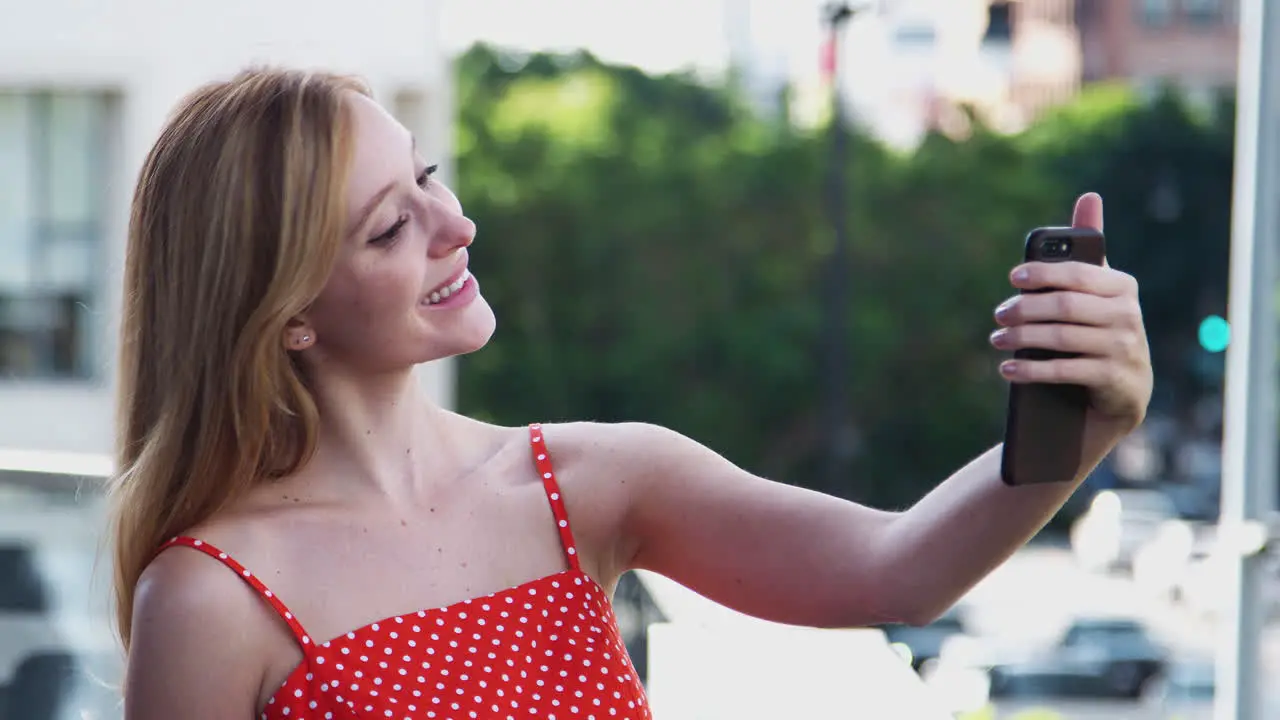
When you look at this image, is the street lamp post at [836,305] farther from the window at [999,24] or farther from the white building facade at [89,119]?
the window at [999,24]

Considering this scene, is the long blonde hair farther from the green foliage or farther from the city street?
the green foliage

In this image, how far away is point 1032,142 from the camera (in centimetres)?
3028

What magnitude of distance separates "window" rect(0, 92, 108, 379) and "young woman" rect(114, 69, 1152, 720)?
11.3m

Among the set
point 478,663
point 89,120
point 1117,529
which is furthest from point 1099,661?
point 478,663

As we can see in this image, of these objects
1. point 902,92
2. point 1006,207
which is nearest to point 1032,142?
point 1006,207

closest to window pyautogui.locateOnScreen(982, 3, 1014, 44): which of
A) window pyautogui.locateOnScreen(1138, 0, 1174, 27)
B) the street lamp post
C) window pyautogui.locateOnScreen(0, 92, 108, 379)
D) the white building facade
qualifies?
window pyautogui.locateOnScreen(1138, 0, 1174, 27)

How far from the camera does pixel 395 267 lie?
145 cm

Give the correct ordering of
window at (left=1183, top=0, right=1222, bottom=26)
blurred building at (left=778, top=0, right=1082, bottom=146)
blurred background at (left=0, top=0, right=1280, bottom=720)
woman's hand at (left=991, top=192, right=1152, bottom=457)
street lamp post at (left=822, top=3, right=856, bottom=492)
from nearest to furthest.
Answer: woman's hand at (left=991, top=192, right=1152, bottom=457) < blurred background at (left=0, top=0, right=1280, bottom=720) < street lamp post at (left=822, top=3, right=856, bottom=492) < window at (left=1183, top=0, right=1222, bottom=26) < blurred building at (left=778, top=0, right=1082, bottom=146)

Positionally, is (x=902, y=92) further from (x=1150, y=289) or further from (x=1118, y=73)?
(x=1150, y=289)

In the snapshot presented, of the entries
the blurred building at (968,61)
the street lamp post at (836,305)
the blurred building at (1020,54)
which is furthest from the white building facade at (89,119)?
the blurred building at (968,61)

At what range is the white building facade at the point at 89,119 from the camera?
411 inches

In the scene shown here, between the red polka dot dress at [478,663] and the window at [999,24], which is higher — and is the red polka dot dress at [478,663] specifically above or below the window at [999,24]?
below

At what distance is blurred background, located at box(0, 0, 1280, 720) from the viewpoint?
38.3 feet

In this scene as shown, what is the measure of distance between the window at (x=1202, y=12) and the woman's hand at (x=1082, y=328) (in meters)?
44.3
